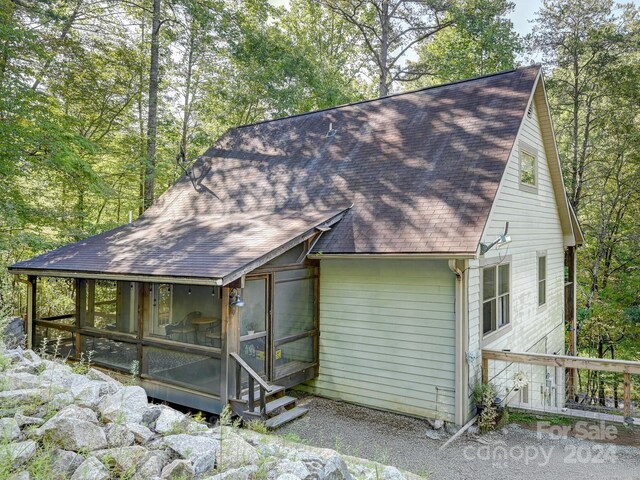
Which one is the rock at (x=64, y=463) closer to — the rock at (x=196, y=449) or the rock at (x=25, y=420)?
the rock at (x=25, y=420)

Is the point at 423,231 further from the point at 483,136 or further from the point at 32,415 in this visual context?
the point at 32,415

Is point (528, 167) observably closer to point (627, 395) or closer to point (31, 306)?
point (627, 395)

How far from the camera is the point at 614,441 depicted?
18.2 feet

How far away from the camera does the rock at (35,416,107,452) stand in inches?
120

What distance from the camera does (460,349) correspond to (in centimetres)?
610

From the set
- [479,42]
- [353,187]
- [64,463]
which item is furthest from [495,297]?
[479,42]

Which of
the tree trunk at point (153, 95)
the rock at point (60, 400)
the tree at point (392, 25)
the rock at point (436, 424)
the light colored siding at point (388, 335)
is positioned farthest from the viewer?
the tree at point (392, 25)


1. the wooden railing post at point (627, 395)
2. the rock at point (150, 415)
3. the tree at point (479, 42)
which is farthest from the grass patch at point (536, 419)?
the tree at point (479, 42)

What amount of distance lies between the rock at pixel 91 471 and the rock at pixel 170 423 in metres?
0.74

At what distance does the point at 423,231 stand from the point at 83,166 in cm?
872

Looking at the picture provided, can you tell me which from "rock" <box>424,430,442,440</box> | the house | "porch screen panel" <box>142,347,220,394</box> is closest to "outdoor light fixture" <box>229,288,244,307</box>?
the house

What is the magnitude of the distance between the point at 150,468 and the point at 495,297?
605 centimetres

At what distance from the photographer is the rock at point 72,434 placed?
304 centimetres

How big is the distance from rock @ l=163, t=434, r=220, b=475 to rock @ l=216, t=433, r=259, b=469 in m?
0.05
